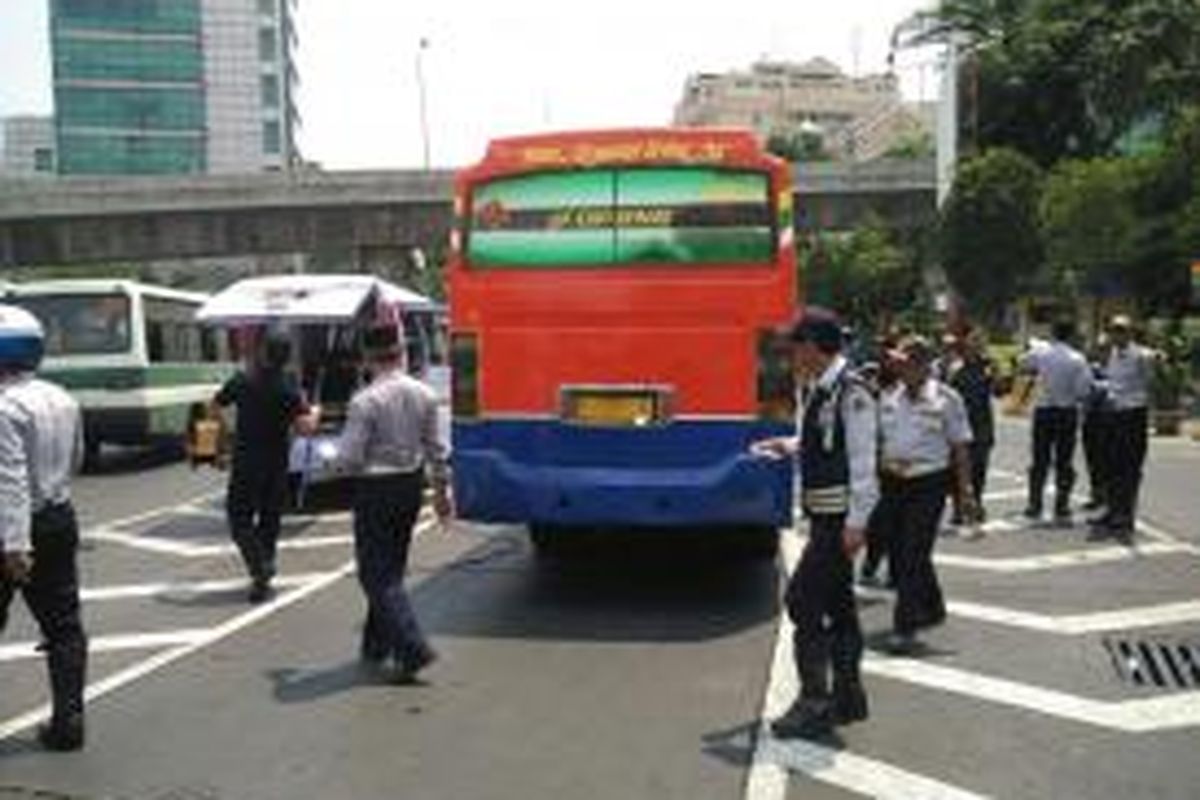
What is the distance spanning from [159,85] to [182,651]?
12938 centimetres

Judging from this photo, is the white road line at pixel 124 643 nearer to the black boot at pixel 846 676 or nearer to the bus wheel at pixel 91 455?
the black boot at pixel 846 676

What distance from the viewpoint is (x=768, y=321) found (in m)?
12.3

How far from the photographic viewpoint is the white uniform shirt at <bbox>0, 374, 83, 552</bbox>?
8.12 metres

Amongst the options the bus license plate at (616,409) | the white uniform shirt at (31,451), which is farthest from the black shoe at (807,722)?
the bus license plate at (616,409)

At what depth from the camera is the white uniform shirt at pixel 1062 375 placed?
16.9 meters

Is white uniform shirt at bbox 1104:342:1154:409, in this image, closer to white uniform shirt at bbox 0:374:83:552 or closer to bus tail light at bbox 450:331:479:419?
bus tail light at bbox 450:331:479:419

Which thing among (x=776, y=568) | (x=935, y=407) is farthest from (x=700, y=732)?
(x=776, y=568)

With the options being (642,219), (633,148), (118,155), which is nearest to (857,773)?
(642,219)

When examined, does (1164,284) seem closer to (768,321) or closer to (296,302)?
(296,302)

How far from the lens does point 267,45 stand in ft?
454

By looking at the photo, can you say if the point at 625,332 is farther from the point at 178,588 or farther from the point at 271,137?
the point at 271,137

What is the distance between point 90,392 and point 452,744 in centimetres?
1849

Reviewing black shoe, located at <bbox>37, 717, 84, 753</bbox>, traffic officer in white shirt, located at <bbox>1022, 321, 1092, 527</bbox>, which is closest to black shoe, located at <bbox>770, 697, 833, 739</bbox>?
black shoe, located at <bbox>37, 717, 84, 753</bbox>

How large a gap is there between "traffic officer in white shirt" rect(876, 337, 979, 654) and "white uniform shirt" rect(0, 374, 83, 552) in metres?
4.59
